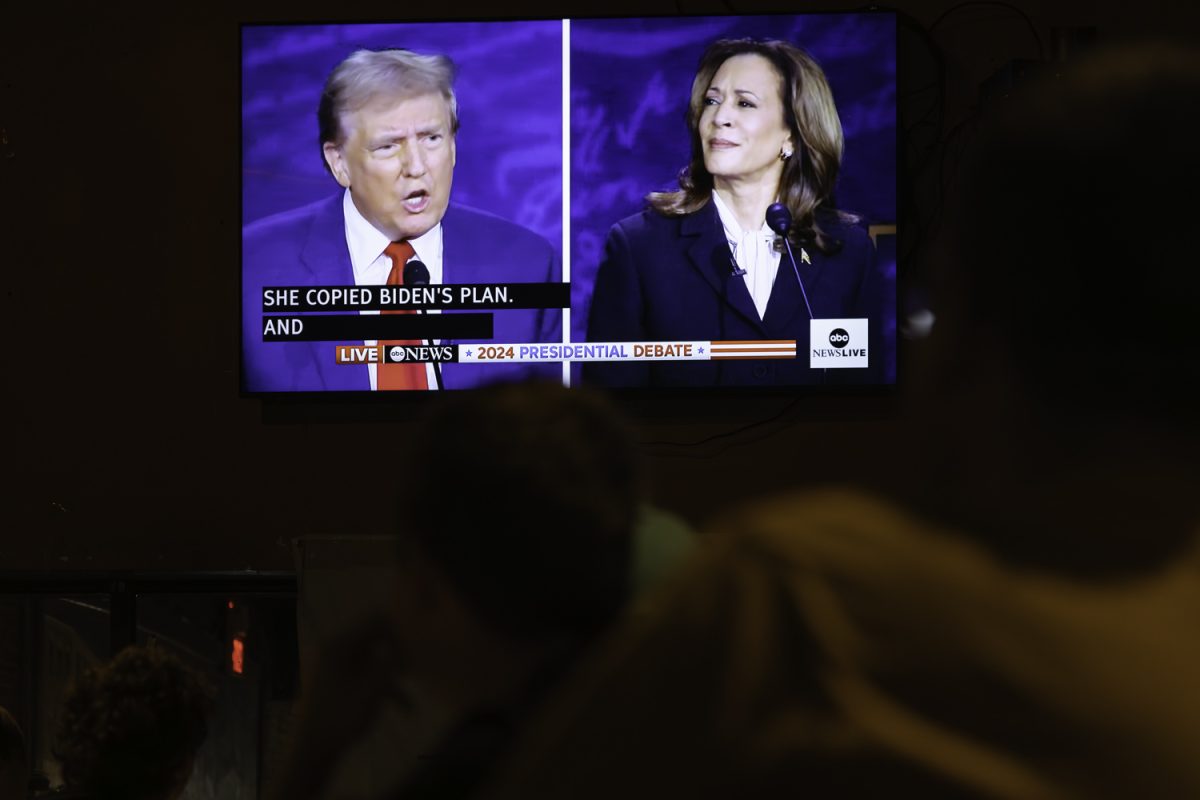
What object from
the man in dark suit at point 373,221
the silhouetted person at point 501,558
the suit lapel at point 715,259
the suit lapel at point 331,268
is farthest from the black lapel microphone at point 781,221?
the silhouetted person at point 501,558

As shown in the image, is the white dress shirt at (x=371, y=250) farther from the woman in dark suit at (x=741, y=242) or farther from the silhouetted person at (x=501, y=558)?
the silhouetted person at (x=501, y=558)

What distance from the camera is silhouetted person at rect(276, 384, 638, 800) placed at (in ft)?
2.48

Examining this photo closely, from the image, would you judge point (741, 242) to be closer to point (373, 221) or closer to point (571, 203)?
point (571, 203)

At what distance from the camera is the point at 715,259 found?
3.59 metres

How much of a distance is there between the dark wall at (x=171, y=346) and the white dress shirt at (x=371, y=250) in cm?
36

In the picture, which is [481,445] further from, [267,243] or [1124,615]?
[267,243]

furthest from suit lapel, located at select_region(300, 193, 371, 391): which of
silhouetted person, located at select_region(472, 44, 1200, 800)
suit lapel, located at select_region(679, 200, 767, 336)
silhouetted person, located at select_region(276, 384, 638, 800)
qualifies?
silhouetted person, located at select_region(472, 44, 1200, 800)

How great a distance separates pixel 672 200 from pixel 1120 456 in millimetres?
3183

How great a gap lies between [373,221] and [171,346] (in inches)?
28.9

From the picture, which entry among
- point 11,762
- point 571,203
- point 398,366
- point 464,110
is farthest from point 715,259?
point 11,762

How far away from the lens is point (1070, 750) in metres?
0.41

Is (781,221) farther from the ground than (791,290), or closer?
farther from the ground

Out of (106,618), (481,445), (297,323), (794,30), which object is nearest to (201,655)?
(106,618)

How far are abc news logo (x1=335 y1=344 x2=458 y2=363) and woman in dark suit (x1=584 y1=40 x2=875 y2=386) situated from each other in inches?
15.8
